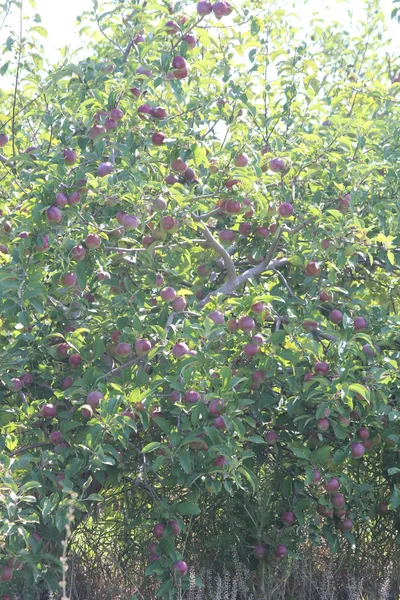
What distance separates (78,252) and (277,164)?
96 cm

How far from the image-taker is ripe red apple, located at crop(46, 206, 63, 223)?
2.96 m

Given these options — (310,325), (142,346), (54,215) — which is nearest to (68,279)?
(54,215)

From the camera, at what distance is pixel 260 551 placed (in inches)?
136

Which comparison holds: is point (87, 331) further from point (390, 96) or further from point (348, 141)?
point (390, 96)

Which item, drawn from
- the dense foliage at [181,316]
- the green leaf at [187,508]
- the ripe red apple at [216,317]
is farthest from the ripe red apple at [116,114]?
the green leaf at [187,508]

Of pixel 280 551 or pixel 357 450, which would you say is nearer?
pixel 357 450

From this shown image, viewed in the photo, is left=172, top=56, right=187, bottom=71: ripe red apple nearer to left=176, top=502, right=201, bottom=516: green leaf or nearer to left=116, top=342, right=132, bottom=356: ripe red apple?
left=116, top=342, right=132, bottom=356: ripe red apple

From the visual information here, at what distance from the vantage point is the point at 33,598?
11.4ft

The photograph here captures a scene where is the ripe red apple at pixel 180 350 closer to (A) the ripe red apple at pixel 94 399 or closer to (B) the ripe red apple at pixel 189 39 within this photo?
(A) the ripe red apple at pixel 94 399

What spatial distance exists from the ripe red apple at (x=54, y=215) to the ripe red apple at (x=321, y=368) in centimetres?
109

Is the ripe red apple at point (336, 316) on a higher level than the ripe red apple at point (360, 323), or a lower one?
higher

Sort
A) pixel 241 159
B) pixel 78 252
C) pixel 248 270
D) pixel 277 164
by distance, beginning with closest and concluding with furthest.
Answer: pixel 78 252 < pixel 241 159 < pixel 277 164 < pixel 248 270

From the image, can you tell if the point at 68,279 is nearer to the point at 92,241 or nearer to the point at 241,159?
the point at 92,241

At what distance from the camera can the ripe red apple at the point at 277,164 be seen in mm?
3484
